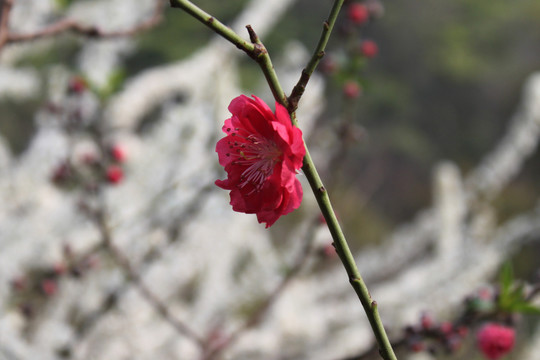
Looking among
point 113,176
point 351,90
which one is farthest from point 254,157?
point 113,176

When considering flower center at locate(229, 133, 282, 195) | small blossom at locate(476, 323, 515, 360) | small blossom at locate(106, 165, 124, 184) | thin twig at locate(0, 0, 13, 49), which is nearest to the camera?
flower center at locate(229, 133, 282, 195)

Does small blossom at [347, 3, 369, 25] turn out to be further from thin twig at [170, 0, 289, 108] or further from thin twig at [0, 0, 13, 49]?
thin twig at [170, 0, 289, 108]

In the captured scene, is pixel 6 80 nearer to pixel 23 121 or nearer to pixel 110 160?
pixel 110 160

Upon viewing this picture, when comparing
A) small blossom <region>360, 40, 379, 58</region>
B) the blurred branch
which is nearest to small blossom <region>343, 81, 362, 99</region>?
small blossom <region>360, 40, 379, 58</region>

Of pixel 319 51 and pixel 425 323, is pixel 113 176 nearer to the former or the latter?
pixel 425 323

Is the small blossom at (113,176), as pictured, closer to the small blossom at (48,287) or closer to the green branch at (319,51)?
the small blossom at (48,287)

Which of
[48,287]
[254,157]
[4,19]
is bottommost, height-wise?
[254,157]
